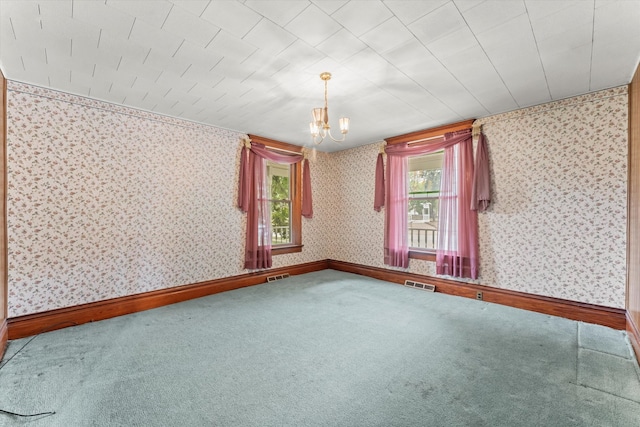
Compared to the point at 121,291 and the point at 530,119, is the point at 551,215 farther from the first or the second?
the point at 121,291

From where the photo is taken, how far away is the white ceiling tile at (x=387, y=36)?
1.89 m

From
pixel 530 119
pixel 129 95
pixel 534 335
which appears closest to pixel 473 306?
pixel 534 335

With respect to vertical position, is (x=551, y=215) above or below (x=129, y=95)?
below

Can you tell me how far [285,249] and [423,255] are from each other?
7.88ft

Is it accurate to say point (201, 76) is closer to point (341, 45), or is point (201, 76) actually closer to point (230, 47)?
point (230, 47)

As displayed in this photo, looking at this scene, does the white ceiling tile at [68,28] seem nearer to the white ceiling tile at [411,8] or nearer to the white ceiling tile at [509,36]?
the white ceiling tile at [411,8]

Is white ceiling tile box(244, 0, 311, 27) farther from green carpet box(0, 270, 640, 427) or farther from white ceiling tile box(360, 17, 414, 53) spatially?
green carpet box(0, 270, 640, 427)

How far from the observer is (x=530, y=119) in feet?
11.2

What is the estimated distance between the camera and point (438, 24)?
1.89 meters

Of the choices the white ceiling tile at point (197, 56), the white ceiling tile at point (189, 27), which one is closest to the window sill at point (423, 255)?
the white ceiling tile at point (197, 56)

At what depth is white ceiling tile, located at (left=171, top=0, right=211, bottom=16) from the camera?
1684 mm

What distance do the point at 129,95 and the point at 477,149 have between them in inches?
170

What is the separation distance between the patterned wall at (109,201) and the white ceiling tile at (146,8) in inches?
73.8

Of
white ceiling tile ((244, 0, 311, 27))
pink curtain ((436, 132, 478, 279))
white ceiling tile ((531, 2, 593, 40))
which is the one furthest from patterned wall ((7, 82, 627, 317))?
white ceiling tile ((244, 0, 311, 27))
